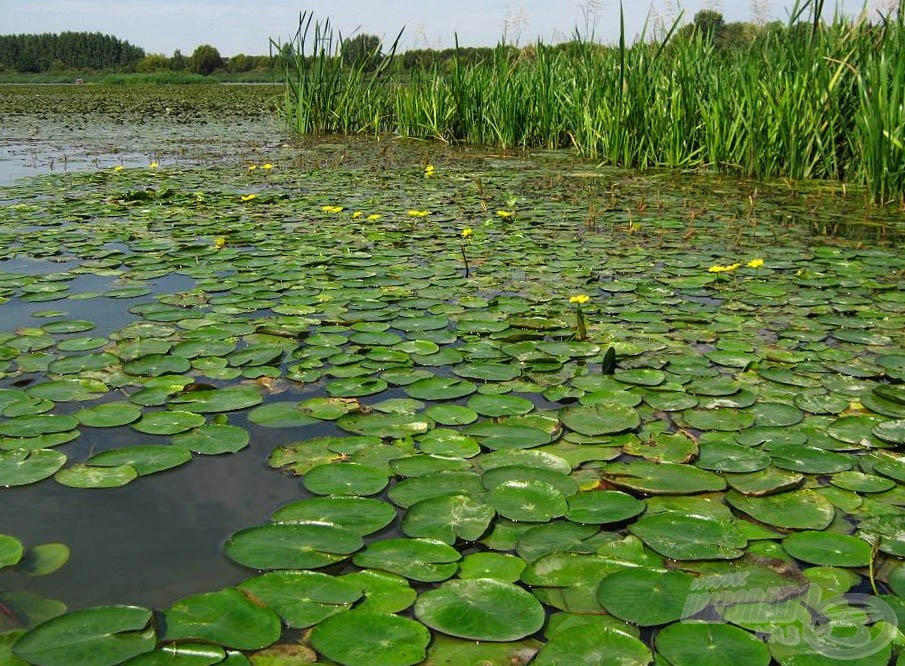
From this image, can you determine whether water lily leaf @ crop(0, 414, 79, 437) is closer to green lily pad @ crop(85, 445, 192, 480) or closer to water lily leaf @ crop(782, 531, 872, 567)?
green lily pad @ crop(85, 445, 192, 480)

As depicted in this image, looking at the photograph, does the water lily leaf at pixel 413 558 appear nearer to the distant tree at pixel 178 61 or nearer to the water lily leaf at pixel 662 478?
the water lily leaf at pixel 662 478

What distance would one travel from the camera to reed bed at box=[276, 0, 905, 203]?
13.3ft

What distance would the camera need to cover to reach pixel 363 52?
8.32 meters

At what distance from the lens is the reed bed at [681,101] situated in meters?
4.07

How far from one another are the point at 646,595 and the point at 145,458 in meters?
0.96

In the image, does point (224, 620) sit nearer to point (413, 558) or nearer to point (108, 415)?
point (413, 558)

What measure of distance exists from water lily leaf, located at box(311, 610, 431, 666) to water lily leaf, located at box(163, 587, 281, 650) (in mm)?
69

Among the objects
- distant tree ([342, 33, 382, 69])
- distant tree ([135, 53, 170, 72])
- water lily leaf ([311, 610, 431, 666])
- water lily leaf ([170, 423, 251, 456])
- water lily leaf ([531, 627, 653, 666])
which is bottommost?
water lily leaf ([311, 610, 431, 666])

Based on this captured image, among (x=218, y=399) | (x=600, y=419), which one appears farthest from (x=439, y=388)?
(x=218, y=399)

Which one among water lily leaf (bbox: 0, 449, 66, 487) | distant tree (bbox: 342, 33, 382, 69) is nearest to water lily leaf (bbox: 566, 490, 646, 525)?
water lily leaf (bbox: 0, 449, 66, 487)

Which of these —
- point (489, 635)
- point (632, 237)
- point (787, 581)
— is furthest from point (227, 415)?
point (632, 237)

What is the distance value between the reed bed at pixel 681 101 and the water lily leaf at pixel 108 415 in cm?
367

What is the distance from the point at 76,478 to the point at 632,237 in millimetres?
2692

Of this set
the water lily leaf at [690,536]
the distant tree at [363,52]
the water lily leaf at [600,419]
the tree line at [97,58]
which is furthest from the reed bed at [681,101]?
the tree line at [97,58]
